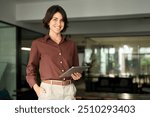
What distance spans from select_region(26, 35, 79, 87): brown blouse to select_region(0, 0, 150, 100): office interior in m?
0.64

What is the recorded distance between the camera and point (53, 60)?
1.61 metres

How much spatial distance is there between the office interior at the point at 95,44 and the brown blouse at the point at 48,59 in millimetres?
642

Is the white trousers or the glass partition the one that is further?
the glass partition

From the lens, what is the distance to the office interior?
4.55 meters

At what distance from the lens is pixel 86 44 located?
8289mm

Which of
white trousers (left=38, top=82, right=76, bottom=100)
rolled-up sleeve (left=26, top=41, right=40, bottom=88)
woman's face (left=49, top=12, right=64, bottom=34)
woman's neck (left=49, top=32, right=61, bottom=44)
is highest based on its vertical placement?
woman's face (left=49, top=12, right=64, bottom=34)

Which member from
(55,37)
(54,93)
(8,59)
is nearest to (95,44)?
(8,59)

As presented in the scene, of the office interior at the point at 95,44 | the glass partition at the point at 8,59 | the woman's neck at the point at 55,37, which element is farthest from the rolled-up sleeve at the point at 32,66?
the glass partition at the point at 8,59

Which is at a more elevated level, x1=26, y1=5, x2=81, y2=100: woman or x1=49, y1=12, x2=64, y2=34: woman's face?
x1=49, y1=12, x2=64, y2=34: woman's face

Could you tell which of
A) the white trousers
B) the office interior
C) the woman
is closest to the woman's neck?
the woman

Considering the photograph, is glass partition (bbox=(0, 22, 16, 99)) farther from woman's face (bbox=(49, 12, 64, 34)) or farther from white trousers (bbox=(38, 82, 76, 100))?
woman's face (bbox=(49, 12, 64, 34))

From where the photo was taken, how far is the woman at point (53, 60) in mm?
1577

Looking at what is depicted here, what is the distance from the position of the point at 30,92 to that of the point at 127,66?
13.6 feet

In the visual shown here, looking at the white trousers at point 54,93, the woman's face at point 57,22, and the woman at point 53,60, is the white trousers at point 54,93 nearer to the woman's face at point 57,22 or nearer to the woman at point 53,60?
the woman at point 53,60
